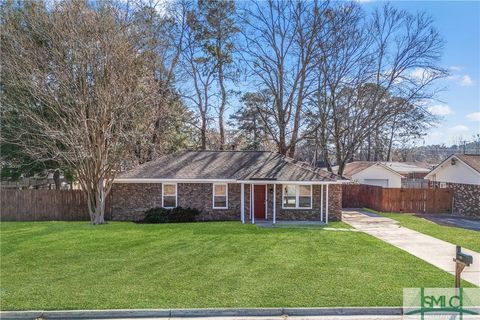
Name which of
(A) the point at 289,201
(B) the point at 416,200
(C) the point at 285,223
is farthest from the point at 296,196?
(B) the point at 416,200

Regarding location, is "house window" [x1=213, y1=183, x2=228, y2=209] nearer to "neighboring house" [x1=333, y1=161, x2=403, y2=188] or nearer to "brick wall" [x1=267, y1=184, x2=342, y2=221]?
"brick wall" [x1=267, y1=184, x2=342, y2=221]

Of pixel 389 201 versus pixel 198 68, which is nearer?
pixel 389 201

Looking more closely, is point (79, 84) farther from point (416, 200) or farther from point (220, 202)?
point (416, 200)

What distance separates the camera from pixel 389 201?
80.0ft

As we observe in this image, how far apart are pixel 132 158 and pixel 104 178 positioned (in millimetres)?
3359

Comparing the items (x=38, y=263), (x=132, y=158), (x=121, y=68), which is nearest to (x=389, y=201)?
(x=132, y=158)

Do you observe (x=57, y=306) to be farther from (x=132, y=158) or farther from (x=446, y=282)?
(x=132, y=158)

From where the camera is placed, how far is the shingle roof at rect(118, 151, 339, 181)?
19.3 meters

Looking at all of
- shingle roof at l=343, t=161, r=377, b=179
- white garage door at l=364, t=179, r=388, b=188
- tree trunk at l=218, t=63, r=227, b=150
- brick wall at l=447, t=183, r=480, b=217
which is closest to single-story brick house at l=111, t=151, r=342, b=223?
brick wall at l=447, t=183, r=480, b=217

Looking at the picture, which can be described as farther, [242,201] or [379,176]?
[379,176]

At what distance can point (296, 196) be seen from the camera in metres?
19.6

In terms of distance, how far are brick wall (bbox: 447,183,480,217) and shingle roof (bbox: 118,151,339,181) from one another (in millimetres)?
9705

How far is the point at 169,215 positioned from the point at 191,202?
144cm
